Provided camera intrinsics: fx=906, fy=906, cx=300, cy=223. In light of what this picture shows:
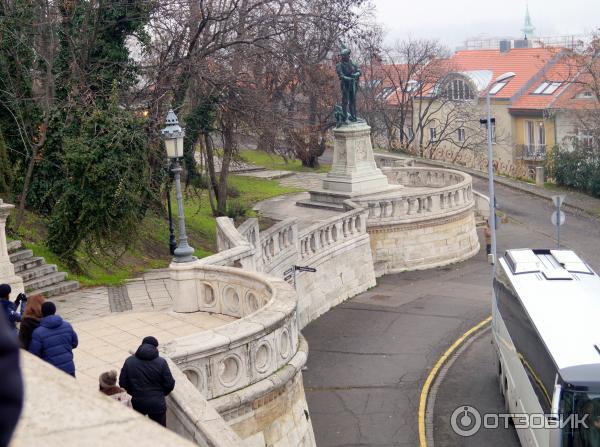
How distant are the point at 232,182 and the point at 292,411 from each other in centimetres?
2726

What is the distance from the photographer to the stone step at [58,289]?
51.8ft

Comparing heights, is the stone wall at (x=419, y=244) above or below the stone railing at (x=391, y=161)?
below

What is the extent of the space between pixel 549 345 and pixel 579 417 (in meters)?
1.18

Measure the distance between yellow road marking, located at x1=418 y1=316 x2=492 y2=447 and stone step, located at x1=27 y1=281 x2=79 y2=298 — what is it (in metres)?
6.67

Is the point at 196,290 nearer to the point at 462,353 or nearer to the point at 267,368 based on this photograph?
the point at 267,368

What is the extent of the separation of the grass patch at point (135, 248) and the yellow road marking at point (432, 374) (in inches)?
246

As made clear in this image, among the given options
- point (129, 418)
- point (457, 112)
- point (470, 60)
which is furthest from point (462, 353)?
point (470, 60)

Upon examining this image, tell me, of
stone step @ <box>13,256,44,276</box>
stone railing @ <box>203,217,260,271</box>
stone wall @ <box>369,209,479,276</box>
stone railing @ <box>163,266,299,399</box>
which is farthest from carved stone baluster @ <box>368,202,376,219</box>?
stone railing @ <box>163,266,299,399</box>

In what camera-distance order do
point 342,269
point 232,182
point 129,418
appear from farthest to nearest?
point 232,182 → point 342,269 → point 129,418

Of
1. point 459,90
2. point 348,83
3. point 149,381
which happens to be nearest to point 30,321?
point 149,381

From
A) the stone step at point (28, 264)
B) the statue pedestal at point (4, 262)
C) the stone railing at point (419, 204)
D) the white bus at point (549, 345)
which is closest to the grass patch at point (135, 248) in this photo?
the stone step at point (28, 264)

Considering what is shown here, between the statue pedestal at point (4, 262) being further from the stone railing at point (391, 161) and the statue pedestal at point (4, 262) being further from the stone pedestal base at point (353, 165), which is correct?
the stone railing at point (391, 161)

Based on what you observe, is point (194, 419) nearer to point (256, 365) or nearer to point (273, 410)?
point (256, 365)

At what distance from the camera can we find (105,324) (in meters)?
12.8
